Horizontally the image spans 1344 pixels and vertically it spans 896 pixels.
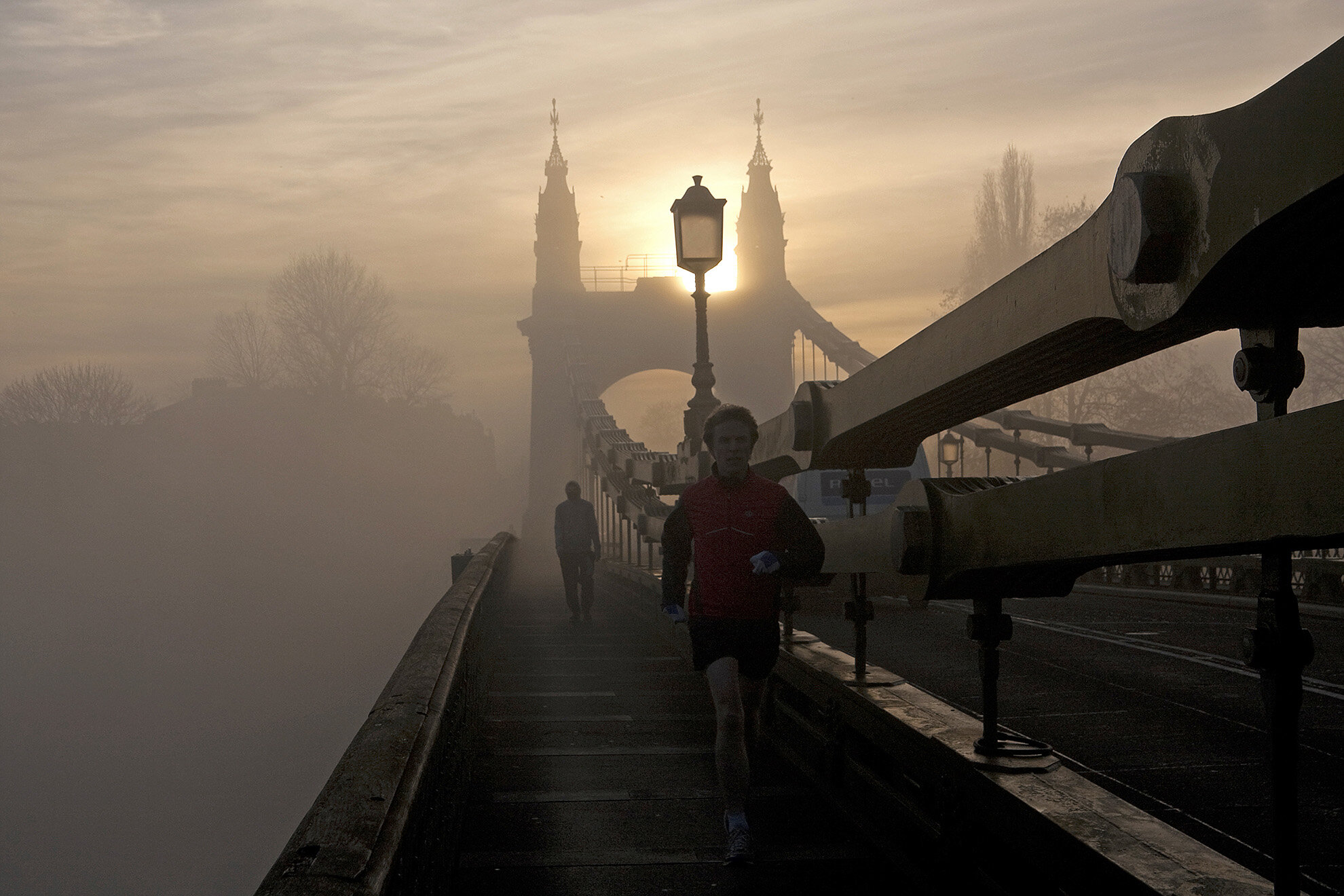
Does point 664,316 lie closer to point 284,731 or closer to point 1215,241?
point 284,731

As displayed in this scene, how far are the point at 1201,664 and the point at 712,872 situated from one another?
546 cm

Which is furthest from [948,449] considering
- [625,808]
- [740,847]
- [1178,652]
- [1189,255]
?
[1189,255]

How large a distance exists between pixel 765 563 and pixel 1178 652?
5.98m

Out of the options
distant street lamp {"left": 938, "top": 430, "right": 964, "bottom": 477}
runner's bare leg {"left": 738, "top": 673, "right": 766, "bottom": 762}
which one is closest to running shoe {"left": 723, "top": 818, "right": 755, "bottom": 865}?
runner's bare leg {"left": 738, "top": 673, "right": 766, "bottom": 762}

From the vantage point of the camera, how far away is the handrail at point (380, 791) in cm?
208

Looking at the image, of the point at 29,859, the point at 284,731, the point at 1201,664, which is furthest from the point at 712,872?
the point at 284,731

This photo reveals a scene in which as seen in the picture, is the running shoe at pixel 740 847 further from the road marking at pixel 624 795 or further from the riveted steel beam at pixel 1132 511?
the riveted steel beam at pixel 1132 511

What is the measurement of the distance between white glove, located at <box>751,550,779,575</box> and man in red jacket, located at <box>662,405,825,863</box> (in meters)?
0.02

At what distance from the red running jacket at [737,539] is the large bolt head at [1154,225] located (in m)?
2.58

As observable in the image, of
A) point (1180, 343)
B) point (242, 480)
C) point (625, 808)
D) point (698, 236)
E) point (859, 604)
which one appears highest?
point (242, 480)

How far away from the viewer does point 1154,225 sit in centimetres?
167

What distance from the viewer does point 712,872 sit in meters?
3.98

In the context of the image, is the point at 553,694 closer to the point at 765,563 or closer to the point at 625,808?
the point at 625,808

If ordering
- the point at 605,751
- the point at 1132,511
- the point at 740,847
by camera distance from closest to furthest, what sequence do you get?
1. the point at 1132,511
2. the point at 740,847
3. the point at 605,751
